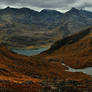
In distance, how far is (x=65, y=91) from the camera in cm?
3928

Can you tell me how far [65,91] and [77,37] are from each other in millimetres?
Result: 152631

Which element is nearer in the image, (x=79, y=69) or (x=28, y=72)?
(x=28, y=72)

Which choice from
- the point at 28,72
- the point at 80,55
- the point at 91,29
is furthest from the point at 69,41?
the point at 28,72

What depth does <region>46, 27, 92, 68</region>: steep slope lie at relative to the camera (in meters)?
127

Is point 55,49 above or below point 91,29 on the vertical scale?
below

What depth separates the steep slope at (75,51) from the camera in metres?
127

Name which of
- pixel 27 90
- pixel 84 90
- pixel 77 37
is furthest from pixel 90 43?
pixel 27 90

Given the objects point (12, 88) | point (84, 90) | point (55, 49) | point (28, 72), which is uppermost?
point (12, 88)

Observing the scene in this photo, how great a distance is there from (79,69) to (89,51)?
32.8 m

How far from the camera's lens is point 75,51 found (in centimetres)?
16288

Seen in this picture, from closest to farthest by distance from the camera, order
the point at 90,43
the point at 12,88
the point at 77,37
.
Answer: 1. the point at 12,88
2. the point at 90,43
3. the point at 77,37

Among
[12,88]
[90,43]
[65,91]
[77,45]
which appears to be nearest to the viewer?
[12,88]

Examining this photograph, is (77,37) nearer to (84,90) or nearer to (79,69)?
(79,69)

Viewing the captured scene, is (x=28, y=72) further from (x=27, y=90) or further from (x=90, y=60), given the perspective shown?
(x=90, y=60)
